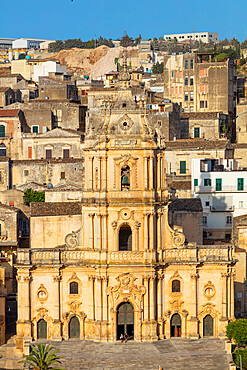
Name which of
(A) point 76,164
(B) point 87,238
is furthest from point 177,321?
(A) point 76,164

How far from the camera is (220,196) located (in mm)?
85000

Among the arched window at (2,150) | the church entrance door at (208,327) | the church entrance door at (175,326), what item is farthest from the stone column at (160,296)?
the arched window at (2,150)

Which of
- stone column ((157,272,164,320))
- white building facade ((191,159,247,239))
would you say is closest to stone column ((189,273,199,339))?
stone column ((157,272,164,320))

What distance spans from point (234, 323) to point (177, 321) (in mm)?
3818

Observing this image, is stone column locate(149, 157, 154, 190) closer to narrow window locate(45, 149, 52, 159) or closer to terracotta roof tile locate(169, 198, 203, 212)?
terracotta roof tile locate(169, 198, 203, 212)

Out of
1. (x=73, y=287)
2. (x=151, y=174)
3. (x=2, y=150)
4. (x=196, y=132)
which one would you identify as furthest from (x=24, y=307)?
(x=196, y=132)

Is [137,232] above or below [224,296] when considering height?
above

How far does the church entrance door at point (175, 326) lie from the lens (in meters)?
67.4

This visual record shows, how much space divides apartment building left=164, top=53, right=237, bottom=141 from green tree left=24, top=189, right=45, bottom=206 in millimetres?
30455

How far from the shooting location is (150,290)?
219 ft

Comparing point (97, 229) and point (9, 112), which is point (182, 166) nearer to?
point (9, 112)

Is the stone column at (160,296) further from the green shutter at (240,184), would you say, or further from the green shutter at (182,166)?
the green shutter at (182,166)

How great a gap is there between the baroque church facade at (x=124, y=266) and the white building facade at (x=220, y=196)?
16018 millimetres

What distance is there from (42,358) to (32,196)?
100 feet
